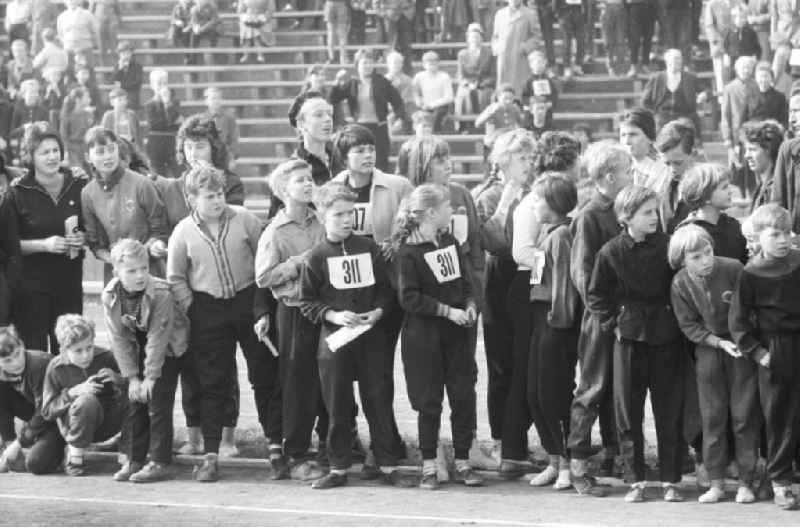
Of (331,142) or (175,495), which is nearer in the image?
(175,495)

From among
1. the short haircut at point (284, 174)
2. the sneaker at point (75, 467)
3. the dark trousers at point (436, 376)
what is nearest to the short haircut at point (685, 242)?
the dark trousers at point (436, 376)

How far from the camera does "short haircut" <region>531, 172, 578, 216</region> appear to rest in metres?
11.7

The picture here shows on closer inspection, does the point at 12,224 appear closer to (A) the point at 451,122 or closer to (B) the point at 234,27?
(A) the point at 451,122

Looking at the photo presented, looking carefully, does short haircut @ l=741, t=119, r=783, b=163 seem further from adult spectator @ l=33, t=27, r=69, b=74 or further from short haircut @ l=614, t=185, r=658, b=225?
adult spectator @ l=33, t=27, r=69, b=74

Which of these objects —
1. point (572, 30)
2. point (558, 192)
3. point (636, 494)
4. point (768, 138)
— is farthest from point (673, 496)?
point (572, 30)

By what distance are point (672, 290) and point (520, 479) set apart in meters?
1.65

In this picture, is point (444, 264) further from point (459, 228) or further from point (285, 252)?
point (285, 252)

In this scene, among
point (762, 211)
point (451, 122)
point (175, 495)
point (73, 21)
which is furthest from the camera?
point (73, 21)

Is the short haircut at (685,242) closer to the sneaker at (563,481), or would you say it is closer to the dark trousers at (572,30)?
the sneaker at (563,481)

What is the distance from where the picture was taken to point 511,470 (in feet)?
39.5

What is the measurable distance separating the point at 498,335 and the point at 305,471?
149cm

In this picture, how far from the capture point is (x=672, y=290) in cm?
1120

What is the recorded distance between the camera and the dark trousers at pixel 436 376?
38.8ft

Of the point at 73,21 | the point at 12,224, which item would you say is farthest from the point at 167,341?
the point at 73,21
